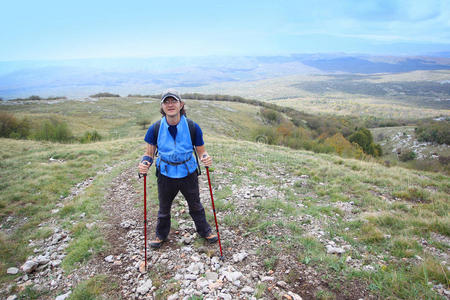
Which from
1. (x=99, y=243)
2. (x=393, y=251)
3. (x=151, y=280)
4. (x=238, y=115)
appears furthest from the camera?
(x=238, y=115)

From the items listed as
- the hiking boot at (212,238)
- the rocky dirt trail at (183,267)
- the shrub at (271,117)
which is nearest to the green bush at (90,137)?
the rocky dirt trail at (183,267)

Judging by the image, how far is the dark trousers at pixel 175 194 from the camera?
15.7 ft

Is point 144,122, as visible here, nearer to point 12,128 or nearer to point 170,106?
point 12,128

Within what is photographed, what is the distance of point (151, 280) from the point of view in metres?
4.21

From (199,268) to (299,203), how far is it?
470cm

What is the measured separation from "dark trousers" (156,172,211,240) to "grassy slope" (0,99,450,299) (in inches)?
50.5

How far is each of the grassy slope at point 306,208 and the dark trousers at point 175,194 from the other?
4.21 ft

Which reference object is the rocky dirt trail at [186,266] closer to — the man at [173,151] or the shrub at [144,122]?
the man at [173,151]

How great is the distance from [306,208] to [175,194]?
15.6 ft

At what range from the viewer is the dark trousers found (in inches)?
188

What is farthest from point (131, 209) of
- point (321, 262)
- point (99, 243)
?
point (321, 262)

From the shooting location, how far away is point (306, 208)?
24.1 feet

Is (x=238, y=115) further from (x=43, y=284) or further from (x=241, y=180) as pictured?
(x=43, y=284)

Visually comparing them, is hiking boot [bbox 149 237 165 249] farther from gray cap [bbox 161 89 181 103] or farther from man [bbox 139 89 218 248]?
gray cap [bbox 161 89 181 103]
